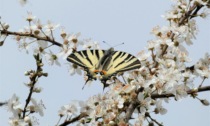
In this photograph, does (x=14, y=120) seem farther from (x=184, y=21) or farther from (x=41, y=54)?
(x=184, y=21)

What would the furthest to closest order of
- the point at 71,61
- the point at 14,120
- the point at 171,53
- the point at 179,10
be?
the point at 179,10, the point at 171,53, the point at 71,61, the point at 14,120

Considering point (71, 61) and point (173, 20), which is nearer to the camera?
point (71, 61)

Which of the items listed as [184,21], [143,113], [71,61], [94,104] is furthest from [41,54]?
[184,21]

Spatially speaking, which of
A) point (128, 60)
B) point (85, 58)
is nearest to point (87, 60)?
point (85, 58)

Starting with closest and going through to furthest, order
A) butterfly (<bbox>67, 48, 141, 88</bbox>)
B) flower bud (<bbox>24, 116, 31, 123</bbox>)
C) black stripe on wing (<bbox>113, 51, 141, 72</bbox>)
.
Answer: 1. flower bud (<bbox>24, 116, 31, 123</bbox>)
2. black stripe on wing (<bbox>113, 51, 141, 72</bbox>)
3. butterfly (<bbox>67, 48, 141, 88</bbox>)

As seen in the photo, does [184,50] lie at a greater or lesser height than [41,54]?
lesser

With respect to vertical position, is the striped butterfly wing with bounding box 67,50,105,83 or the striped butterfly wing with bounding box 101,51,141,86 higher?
the striped butterfly wing with bounding box 67,50,105,83

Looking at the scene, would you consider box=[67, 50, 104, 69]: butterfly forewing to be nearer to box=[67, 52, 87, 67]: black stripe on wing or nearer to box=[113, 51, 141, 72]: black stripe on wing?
box=[67, 52, 87, 67]: black stripe on wing

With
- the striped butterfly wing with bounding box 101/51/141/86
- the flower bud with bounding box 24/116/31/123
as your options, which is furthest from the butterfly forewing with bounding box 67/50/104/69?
the flower bud with bounding box 24/116/31/123

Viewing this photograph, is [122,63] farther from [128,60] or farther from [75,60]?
[75,60]
